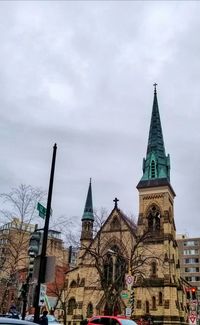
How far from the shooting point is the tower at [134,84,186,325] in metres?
46.8

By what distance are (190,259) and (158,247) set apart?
55.1 m

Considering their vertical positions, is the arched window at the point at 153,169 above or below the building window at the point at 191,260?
above

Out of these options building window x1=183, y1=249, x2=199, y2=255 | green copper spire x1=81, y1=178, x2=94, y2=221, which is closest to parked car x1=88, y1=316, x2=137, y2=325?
green copper spire x1=81, y1=178, x2=94, y2=221

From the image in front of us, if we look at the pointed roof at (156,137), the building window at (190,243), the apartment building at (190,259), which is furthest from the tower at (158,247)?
the building window at (190,243)

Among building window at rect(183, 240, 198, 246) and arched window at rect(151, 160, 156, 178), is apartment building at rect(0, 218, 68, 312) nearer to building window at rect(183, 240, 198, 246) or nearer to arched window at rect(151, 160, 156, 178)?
arched window at rect(151, 160, 156, 178)

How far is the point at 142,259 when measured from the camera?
150 ft

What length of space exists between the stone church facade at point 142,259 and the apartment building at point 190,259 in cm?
4606

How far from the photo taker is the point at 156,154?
2377 inches

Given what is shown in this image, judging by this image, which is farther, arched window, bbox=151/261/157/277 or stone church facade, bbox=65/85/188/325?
arched window, bbox=151/261/157/277

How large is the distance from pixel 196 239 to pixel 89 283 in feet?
194

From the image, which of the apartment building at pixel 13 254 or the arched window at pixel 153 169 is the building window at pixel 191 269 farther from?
the apartment building at pixel 13 254

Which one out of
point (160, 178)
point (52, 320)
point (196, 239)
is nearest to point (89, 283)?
point (160, 178)

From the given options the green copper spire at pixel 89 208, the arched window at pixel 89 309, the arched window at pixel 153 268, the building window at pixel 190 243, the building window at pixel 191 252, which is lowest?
the arched window at pixel 89 309

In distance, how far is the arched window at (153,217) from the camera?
2099 inches
